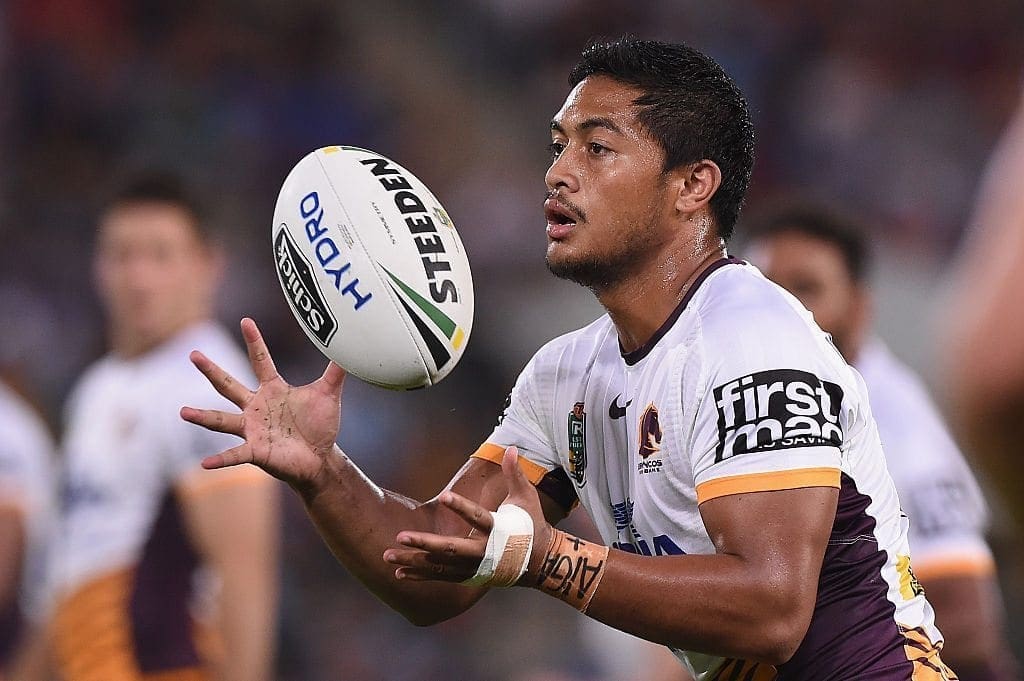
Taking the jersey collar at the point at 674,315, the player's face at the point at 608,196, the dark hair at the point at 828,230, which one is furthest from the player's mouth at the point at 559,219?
the dark hair at the point at 828,230

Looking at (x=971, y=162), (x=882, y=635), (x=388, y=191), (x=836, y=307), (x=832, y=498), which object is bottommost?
(x=882, y=635)

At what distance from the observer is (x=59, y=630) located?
5.95m

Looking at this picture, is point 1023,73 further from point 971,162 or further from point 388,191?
point 388,191

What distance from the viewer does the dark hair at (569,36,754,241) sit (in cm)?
347

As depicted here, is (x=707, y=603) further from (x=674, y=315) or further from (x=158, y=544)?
(x=158, y=544)

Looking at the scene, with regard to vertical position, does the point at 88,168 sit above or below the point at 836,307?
above

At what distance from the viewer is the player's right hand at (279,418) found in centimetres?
328

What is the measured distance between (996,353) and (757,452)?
203cm

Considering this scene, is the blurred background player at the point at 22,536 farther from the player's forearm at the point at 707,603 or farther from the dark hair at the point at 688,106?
the player's forearm at the point at 707,603

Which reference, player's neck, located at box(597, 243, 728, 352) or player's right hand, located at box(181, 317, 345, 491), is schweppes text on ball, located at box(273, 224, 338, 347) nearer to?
player's right hand, located at box(181, 317, 345, 491)

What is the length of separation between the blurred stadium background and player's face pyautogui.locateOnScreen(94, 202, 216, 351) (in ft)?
12.3

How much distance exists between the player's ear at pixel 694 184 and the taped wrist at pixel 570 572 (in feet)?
3.35

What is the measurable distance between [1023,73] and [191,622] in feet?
28.9

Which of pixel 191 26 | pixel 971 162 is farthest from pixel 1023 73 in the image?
pixel 191 26
